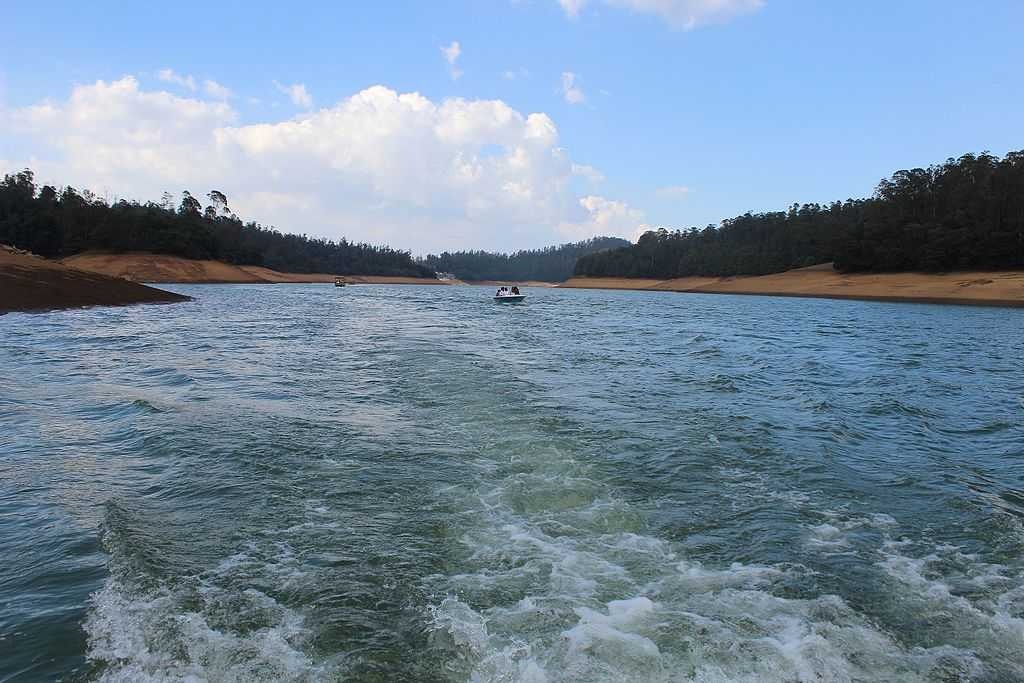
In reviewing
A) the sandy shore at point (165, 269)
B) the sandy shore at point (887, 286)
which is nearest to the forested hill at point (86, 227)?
the sandy shore at point (165, 269)

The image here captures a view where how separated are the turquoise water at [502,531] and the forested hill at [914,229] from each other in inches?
2741

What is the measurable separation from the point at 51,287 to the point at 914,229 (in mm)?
89882

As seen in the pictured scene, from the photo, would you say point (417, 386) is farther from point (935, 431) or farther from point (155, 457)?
point (935, 431)

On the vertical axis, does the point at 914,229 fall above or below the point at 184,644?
above

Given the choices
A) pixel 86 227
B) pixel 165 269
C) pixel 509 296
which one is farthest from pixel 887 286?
pixel 86 227

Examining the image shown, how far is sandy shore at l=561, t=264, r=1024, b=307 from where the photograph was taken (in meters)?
58.8

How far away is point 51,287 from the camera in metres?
35.4

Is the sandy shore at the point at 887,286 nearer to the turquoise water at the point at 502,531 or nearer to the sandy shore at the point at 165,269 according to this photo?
the turquoise water at the point at 502,531

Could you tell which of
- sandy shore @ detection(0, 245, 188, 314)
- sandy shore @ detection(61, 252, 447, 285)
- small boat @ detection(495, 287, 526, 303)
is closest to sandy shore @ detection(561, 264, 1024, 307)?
small boat @ detection(495, 287, 526, 303)

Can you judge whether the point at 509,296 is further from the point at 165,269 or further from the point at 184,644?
the point at 165,269

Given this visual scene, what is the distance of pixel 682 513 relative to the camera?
728 centimetres

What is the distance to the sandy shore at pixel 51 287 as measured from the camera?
32.5m

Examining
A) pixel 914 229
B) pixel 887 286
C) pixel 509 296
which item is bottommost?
pixel 509 296

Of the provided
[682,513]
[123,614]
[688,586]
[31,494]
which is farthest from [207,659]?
[682,513]
